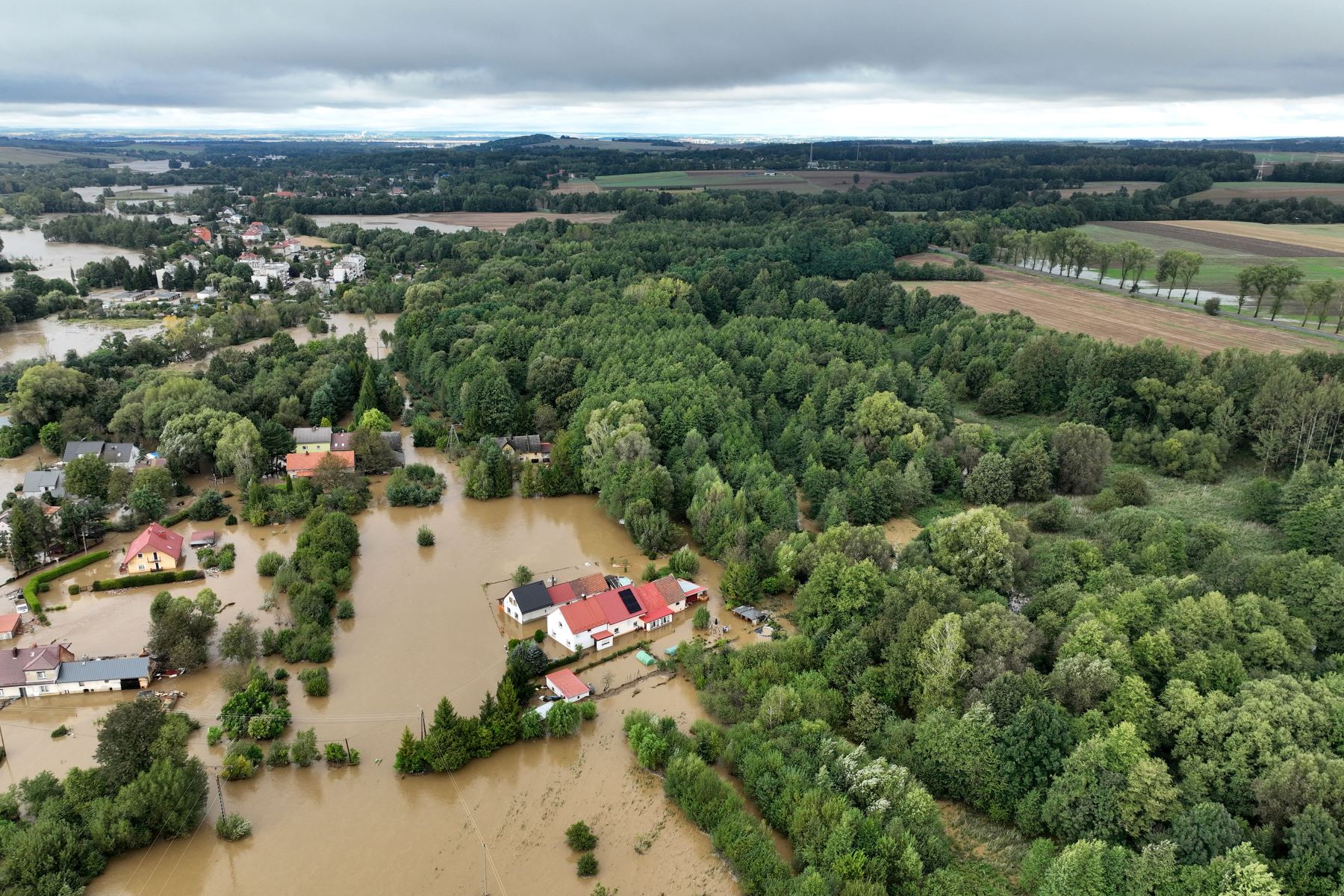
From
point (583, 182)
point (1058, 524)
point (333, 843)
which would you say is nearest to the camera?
point (333, 843)

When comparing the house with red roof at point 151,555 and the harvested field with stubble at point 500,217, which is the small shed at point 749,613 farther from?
the harvested field with stubble at point 500,217

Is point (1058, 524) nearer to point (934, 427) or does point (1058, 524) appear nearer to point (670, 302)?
point (934, 427)

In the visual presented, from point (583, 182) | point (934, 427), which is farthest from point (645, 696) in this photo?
point (583, 182)

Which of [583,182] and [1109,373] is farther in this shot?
[583,182]

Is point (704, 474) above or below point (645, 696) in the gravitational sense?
above

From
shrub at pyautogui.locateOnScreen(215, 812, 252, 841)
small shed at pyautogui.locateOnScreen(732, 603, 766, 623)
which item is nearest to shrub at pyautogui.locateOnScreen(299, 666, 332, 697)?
shrub at pyautogui.locateOnScreen(215, 812, 252, 841)

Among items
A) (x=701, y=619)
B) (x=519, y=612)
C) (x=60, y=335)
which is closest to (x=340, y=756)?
(x=519, y=612)

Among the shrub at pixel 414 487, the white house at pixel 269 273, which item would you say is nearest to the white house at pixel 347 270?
the white house at pixel 269 273

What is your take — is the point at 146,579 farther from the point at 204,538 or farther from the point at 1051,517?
the point at 1051,517
